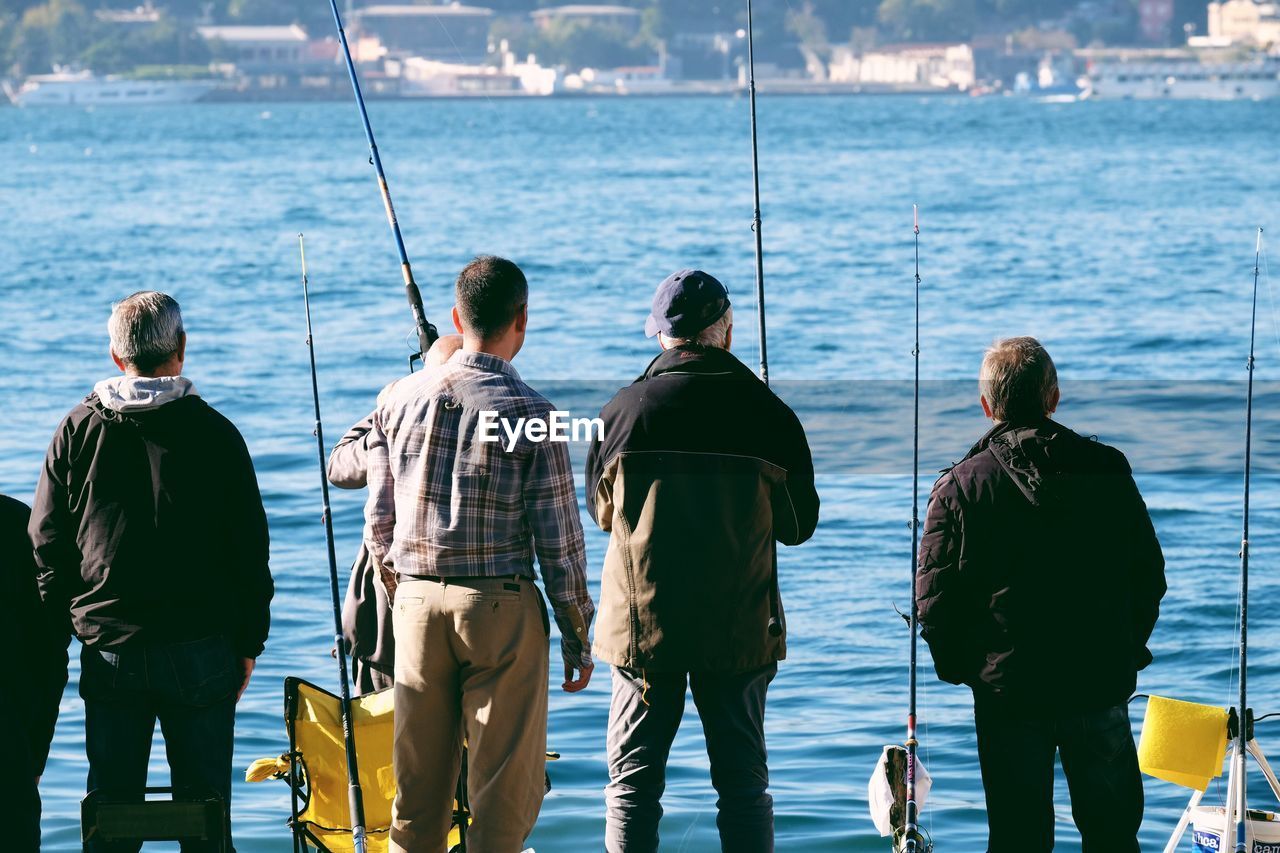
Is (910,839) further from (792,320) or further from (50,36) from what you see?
(50,36)

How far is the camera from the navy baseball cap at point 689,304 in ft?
10.7

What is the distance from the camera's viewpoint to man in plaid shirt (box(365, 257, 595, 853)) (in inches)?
125

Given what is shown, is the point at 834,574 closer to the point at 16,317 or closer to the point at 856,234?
the point at 16,317

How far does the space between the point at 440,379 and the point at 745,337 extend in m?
16.3

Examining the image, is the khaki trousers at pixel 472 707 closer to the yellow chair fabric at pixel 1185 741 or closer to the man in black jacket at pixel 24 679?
the man in black jacket at pixel 24 679

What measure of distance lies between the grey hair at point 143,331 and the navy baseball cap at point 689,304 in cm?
87

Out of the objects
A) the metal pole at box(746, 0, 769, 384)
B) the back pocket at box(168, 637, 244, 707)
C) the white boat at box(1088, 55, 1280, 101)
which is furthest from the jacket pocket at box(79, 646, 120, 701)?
the white boat at box(1088, 55, 1280, 101)

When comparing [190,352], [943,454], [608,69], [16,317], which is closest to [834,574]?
[943,454]

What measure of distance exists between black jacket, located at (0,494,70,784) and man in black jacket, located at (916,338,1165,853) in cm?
156

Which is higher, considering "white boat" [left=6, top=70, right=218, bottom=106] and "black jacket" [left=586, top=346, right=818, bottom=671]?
"white boat" [left=6, top=70, right=218, bottom=106]

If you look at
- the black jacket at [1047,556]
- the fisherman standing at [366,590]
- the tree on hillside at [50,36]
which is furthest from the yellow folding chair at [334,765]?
the tree on hillside at [50,36]

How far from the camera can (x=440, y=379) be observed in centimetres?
321

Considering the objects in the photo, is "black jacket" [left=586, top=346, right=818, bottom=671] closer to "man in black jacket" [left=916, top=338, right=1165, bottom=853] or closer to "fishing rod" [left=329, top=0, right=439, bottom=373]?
"man in black jacket" [left=916, top=338, right=1165, bottom=853]

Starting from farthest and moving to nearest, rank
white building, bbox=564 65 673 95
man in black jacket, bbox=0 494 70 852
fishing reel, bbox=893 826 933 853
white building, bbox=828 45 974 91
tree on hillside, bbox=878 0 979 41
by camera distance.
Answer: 1. white building, bbox=564 65 673 95
2. white building, bbox=828 45 974 91
3. tree on hillside, bbox=878 0 979 41
4. fishing reel, bbox=893 826 933 853
5. man in black jacket, bbox=0 494 70 852
